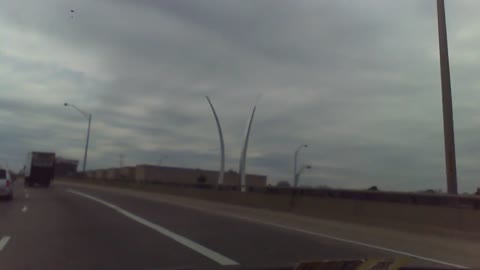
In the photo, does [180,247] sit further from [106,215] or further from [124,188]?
[124,188]

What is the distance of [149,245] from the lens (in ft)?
45.0

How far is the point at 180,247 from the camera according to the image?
1355 centimetres

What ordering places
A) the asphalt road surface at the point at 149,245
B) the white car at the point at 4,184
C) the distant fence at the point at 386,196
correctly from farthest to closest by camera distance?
the white car at the point at 4,184
the distant fence at the point at 386,196
the asphalt road surface at the point at 149,245

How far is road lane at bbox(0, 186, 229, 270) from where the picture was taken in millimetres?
10768

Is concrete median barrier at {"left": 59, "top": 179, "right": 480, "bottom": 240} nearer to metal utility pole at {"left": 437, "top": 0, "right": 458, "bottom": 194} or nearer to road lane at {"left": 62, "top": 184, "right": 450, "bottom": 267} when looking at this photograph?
metal utility pole at {"left": 437, "top": 0, "right": 458, "bottom": 194}

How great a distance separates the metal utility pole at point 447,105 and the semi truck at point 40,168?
52.9m

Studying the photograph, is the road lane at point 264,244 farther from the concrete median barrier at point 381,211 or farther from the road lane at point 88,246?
the concrete median barrier at point 381,211

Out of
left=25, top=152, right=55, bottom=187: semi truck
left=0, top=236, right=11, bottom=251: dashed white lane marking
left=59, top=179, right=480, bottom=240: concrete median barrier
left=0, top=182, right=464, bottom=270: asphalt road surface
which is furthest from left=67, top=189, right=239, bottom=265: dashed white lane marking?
left=25, top=152, right=55, bottom=187: semi truck

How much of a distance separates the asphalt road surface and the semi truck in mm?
45413

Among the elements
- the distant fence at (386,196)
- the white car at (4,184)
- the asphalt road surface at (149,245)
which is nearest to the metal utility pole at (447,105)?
the distant fence at (386,196)

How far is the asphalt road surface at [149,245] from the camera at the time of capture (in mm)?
11055

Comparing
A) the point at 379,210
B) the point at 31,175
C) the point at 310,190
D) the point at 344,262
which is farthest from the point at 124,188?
the point at 344,262

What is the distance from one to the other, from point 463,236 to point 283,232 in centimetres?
494

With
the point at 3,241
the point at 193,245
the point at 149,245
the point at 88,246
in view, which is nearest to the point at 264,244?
the point at 193,245
